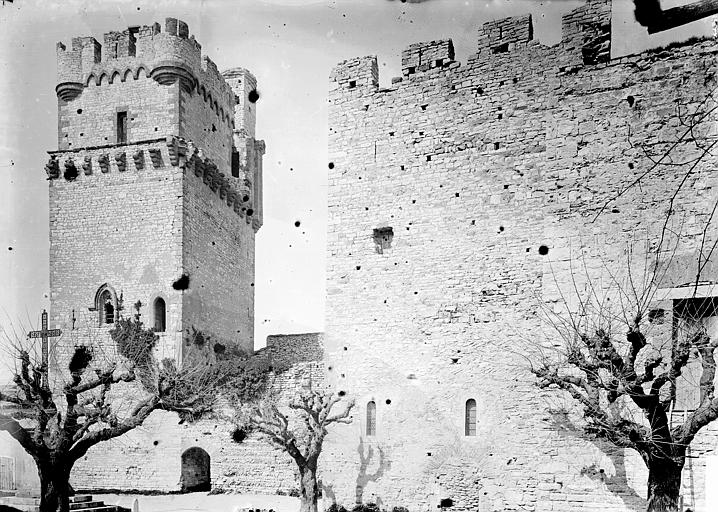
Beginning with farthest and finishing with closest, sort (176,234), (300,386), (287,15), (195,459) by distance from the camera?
1. (176,234)
2. (195,459)
3. (300,386)
4. (287,15)

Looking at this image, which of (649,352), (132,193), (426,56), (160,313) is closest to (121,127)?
(132,193)

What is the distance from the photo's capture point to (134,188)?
1697 centimetres

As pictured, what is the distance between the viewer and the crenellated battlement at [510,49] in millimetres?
10445

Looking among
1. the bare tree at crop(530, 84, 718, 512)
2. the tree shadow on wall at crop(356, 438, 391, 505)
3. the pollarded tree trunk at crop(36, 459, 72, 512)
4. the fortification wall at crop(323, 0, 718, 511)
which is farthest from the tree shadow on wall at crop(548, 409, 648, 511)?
the pollarded tree trunk at crop(36, 459, 72, 512)

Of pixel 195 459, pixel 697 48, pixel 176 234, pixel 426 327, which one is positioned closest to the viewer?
pixel 697 48

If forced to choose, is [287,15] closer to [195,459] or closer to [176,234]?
[176,234]

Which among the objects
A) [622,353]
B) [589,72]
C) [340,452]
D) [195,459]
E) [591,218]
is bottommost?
[195,459]

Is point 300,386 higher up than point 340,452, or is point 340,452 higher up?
point 300,386

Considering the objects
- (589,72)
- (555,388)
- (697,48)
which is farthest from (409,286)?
(697,48)

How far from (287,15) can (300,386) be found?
25.0 ft

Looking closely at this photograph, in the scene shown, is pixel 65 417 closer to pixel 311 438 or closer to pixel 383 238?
pixel 311 438

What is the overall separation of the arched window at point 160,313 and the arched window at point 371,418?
7242mm

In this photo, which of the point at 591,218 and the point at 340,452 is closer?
the point at 591,218

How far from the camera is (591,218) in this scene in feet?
33.3
